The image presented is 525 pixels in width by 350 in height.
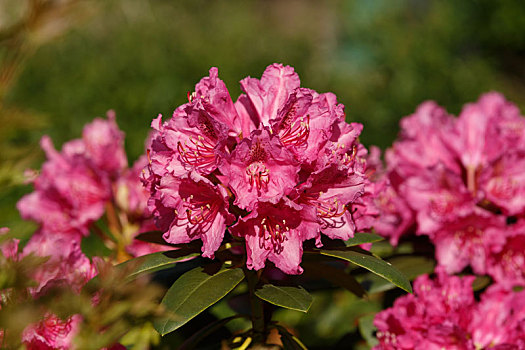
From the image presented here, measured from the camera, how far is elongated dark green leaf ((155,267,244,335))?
0.90 meters

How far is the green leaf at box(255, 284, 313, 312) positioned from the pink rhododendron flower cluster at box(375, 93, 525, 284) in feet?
2.08

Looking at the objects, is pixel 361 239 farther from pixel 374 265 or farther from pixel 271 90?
pixel 271 90

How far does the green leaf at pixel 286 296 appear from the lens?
3.10 feet

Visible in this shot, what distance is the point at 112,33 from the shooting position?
284 inches

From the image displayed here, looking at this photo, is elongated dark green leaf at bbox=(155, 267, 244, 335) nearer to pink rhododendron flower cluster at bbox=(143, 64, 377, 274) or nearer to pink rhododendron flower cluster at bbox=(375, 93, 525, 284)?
pink rhododendron flower cluster at bbox=(143, 64, 377, 274)

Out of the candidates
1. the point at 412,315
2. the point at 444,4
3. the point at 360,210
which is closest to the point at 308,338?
the point at 412,315

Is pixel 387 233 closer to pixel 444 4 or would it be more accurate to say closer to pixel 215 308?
pixel 215 308

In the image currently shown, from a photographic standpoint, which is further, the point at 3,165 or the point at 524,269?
the point at 524,269

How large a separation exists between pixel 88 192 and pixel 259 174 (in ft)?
2.92

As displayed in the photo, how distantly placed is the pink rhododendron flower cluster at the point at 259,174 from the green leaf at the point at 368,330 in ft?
1.92

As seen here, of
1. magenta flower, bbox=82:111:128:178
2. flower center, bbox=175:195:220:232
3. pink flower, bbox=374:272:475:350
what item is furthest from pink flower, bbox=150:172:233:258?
magenta flower, bbox=82:111:128:178

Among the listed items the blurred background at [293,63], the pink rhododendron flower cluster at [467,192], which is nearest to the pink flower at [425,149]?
the pink rhododendron flower cluster at [467,192]

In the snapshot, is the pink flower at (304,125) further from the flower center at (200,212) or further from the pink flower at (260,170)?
the flower center at (200,212)

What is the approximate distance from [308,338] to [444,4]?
17.1ft
